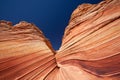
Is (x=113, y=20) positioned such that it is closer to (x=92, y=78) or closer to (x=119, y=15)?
(x=119, y=15)

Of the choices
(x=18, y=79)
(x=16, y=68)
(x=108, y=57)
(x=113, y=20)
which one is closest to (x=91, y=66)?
(x=108, y=57)

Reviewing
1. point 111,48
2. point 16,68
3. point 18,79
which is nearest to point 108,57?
point 111,48

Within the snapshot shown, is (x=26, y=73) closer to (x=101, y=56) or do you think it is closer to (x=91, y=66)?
(x=91, y=66)

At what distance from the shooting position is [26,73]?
481 cm

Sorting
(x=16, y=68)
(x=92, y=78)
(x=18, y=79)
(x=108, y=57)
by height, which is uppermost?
(x=16, y=68)

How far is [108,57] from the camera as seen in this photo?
3553 millimetres

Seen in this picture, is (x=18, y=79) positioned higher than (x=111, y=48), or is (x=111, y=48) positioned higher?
(x=18, y=79)

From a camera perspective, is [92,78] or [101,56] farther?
[101,56]

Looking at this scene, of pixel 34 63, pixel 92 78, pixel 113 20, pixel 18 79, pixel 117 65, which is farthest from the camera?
pixel 34 63

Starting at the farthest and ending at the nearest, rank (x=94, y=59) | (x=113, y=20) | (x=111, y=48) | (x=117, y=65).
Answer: (x=113, y=20), (x=94, y=59), (x=111, y=48), (x=117, y=65)

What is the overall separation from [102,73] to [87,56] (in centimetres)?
123

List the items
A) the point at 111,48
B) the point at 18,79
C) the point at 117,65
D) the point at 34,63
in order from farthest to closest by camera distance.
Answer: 1. the point at 34,63
2. the point at 18,79
3. the point at 111,48
4. the point at 117,65

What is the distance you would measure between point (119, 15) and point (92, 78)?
7.63ft

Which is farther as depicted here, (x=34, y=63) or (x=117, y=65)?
(x=34, y=63)
